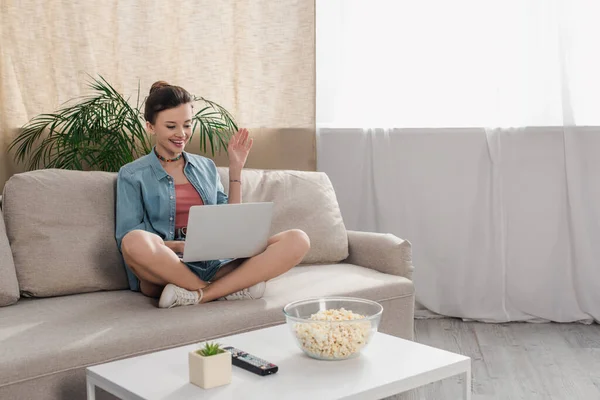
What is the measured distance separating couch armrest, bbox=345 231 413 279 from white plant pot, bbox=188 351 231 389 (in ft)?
4.37

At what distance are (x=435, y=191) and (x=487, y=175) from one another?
0.27 m

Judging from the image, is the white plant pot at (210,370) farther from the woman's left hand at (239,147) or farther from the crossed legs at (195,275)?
the woman's left hand at (239,147)

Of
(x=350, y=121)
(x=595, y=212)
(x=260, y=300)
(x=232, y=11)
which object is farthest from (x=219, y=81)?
(x=595, y=212)

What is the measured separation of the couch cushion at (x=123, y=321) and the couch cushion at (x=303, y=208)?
26cm

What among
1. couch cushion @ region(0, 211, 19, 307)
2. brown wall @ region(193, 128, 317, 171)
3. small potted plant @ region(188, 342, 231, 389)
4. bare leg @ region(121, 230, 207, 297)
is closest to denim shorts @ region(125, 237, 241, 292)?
bare leg @ region(121, 230, 207, 297)

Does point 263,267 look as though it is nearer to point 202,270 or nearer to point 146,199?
point 202,270

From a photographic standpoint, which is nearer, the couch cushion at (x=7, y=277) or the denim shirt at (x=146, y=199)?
the couch cushion at (x=7, y=277)

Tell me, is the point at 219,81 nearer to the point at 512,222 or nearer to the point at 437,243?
the point at 437,243

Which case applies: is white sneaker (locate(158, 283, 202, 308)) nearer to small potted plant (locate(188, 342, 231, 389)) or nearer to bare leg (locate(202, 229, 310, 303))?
bare leg (locate(202, 229, 310, 303))

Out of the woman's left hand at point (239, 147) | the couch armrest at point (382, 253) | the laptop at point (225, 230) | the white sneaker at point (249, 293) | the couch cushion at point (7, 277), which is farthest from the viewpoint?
the couch armrest at point (382, 253)

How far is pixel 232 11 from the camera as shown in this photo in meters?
3.72

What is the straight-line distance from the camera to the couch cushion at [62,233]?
2496 millimetres

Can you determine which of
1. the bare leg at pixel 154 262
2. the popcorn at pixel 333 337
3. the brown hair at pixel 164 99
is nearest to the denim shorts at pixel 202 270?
the bare leg at pixel 154 262

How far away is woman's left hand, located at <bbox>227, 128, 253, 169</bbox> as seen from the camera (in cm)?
Result: 279
